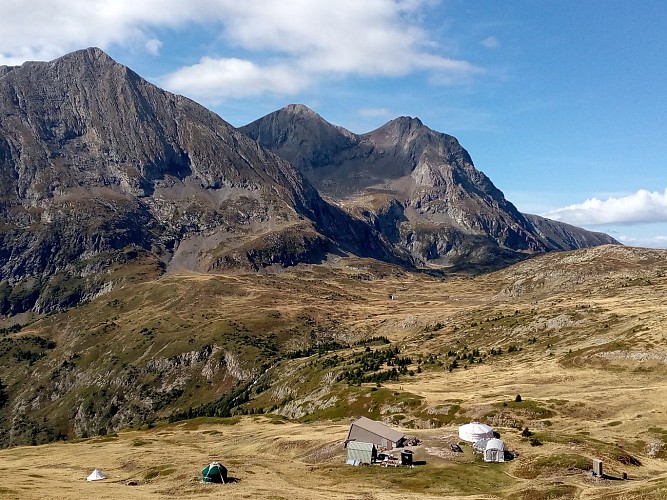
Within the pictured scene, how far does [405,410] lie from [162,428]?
81.6 metres

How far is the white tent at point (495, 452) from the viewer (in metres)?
79.9

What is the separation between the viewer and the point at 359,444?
3334 inches

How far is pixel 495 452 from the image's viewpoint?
8044 cm

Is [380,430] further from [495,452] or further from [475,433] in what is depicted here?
[495,452]

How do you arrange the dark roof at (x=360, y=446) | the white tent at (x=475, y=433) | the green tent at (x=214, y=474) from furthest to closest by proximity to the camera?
the white tent at (x=475, y=433), the dark roof at (x=360, y=446), the green tent at (x=214, y=474)

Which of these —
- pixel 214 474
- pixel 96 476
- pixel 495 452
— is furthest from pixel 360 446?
pixel 96 476

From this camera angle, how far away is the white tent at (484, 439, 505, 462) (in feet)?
262

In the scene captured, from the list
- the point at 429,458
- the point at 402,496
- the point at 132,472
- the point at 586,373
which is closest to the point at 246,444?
the point at 132,472

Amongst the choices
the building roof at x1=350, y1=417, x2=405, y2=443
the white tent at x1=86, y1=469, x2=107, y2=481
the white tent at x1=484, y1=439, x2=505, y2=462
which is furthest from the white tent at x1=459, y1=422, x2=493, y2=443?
the white tent at x1=86, y1=469, x2=107, y2=481

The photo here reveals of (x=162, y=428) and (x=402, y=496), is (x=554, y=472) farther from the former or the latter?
(x=162, y=428)

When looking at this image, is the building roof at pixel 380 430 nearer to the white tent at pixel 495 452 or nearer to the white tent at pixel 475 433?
the white tent at pixel 475 433

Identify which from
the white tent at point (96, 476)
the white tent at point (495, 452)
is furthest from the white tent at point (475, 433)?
the white tent at point (96, 476)

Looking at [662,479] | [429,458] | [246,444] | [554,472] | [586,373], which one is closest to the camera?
[662,479]

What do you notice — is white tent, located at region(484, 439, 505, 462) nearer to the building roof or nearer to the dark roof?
the building roof
